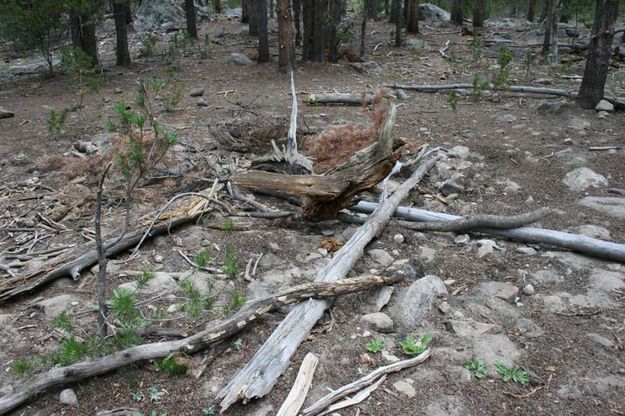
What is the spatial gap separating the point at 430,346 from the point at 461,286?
2.94 feet

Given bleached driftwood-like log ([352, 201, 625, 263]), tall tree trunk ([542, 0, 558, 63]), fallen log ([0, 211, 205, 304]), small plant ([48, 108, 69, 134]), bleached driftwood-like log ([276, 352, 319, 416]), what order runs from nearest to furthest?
bleached driftwood-like log ([276, 352, 319, 416]) → fallen log ([0, 211, 205, 304]) → bleached driftwood-like log ([352, 201, 625, 263]) → small plant ([48, 108, 69, 134]) → tall tree trunk ([542, 0, 558, 63])

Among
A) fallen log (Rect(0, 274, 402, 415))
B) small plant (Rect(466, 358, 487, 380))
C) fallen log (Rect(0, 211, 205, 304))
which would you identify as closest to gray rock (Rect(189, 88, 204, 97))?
fallen log (Rect(0, 211, 205, 304))

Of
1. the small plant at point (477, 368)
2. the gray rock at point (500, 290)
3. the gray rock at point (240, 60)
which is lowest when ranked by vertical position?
the small plant at point (477, 368)

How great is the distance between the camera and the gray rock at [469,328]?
330 cm

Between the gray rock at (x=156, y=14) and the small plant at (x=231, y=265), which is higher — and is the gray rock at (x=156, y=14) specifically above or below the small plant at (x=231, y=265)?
above

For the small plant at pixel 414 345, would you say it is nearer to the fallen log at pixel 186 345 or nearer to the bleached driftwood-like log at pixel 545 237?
the fallen log at pixel 186 345

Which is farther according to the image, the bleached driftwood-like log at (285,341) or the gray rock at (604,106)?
the gray rock at (604,106)

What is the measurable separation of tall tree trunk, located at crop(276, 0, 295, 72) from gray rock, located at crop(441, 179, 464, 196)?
703 centimetres

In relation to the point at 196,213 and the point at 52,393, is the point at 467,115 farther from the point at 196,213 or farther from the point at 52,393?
the point at 52,393

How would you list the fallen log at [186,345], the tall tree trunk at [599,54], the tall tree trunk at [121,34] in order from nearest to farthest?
the fallen log at [186,345], the tall tree trunk at [599,54], the tall tree trunk at [121,34]

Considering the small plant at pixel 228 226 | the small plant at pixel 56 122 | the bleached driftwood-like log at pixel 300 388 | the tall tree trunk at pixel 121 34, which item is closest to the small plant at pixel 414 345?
the bleached driftwood-like log at pixel 300 388

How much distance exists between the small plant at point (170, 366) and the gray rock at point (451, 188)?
3.77 m

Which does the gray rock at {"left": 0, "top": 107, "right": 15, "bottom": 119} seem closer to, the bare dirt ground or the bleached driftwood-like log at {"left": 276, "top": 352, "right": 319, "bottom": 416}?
the bare dirt ground

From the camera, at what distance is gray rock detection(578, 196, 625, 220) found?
5.04 metres
